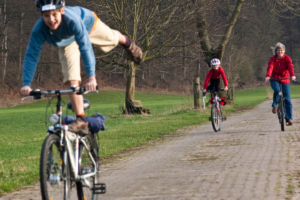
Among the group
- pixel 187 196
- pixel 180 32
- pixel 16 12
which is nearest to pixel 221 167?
pixel 187 196

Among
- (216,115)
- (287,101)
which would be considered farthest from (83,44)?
(216,115)

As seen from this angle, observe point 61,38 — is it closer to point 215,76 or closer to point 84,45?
point 84,45

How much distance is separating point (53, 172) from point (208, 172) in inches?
116

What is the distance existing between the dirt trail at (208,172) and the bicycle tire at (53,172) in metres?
1.19

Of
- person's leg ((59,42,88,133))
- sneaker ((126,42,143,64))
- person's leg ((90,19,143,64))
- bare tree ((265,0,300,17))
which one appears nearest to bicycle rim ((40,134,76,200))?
person's leg ((59,42,88,133))

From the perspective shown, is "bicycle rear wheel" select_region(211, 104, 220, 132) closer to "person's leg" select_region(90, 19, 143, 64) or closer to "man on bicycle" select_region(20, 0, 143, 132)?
"person's leg" select_region(90, 19, 143, 64)

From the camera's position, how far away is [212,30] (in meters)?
24.9

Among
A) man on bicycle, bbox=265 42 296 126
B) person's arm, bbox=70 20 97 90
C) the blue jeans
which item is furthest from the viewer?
the blue jeans

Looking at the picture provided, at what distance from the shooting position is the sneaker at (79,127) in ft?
14.3

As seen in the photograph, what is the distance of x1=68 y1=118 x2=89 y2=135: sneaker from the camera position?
435 cm

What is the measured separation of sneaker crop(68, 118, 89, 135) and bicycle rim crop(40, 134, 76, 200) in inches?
12.1

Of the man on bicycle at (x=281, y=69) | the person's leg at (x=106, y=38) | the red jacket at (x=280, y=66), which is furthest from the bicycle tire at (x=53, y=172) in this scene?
the red jacket at (x=280, y=66)

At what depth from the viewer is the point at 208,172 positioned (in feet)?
21.2

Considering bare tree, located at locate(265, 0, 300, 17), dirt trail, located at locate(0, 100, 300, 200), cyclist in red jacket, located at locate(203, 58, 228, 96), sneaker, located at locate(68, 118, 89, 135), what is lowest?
dirt trail, located at locate(0, 100, 300, 200)
